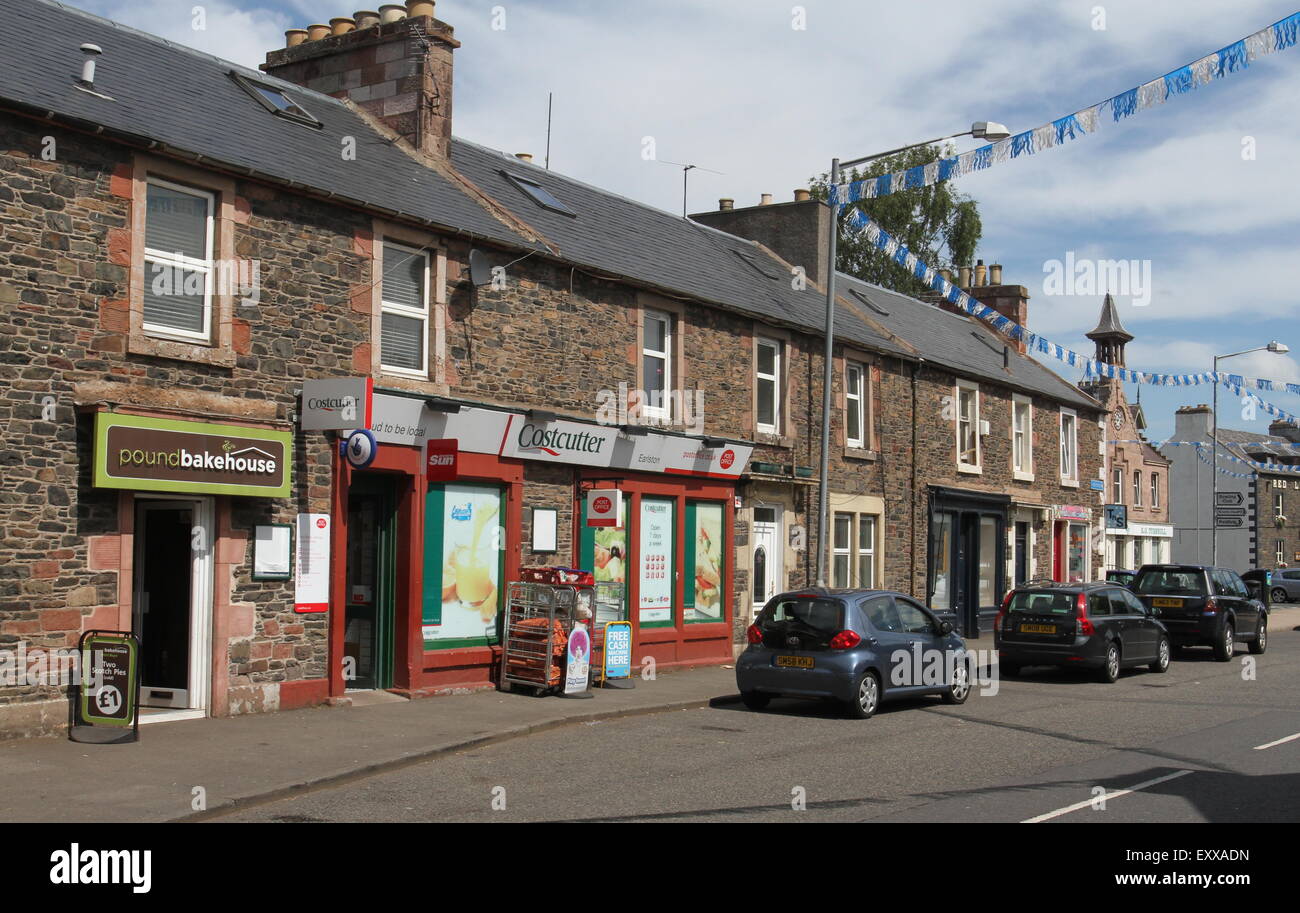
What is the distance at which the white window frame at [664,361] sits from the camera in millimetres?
19203

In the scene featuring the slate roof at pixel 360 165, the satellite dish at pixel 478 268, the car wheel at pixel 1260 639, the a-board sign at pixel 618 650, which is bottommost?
the car wheel at pixel 1260 639

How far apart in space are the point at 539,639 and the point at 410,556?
1.93 meters

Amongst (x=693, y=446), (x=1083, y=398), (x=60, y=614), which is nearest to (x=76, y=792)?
(x=60, y=614)

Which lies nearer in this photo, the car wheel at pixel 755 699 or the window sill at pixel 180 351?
the window sill at pixel 180 351

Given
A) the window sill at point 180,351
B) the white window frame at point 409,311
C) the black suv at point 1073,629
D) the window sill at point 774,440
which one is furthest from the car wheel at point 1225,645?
the window sill at point 180,351

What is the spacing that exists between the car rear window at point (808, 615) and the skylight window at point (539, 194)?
25.8 ft

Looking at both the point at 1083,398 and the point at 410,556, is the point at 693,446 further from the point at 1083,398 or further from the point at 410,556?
the point at 1083,398

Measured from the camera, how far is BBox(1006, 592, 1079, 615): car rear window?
19.0 metres

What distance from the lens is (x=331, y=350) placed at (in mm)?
14406

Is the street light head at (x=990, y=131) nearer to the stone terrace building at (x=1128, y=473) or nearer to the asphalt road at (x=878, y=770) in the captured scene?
the asphalt road at (x=878, y=770)

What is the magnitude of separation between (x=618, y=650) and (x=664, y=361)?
481 centimetres

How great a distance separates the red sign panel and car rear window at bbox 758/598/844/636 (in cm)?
411

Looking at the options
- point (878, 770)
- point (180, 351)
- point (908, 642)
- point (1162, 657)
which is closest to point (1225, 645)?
point (1162, 657)

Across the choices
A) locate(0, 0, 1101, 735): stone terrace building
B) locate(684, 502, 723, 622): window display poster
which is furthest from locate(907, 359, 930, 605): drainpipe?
locate(684, 502, 723, 622): window display poster
